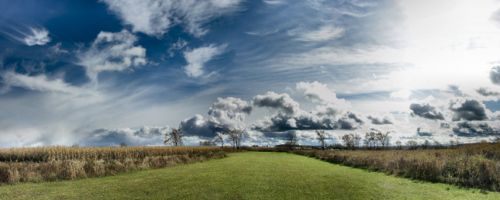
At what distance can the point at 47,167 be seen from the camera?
20.3 meters

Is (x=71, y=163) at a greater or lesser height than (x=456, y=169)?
greater

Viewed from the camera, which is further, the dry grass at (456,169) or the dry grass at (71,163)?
the dry grass at (71,163)

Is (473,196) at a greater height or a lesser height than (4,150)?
lesser

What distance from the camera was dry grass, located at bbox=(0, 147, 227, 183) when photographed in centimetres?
1914

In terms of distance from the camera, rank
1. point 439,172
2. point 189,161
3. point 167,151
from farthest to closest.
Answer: point 167,151, point 189,161, point 439,172

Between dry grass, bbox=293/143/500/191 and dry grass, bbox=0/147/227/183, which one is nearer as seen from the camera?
dry grass, bbox=293/143/500/191

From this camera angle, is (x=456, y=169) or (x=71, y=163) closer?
(x=456, y=169)

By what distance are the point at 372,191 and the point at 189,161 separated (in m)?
24.0

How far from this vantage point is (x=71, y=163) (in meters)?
21.4

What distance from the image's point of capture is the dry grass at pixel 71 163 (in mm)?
19141

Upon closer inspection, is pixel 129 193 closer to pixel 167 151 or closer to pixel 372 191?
pixel 372 191

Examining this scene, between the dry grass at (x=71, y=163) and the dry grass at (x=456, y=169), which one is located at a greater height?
the dry grass at (x=71, y=163)

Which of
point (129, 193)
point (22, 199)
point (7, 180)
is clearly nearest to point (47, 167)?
point (7, 180)

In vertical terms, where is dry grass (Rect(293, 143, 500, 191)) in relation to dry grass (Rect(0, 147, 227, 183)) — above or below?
below
